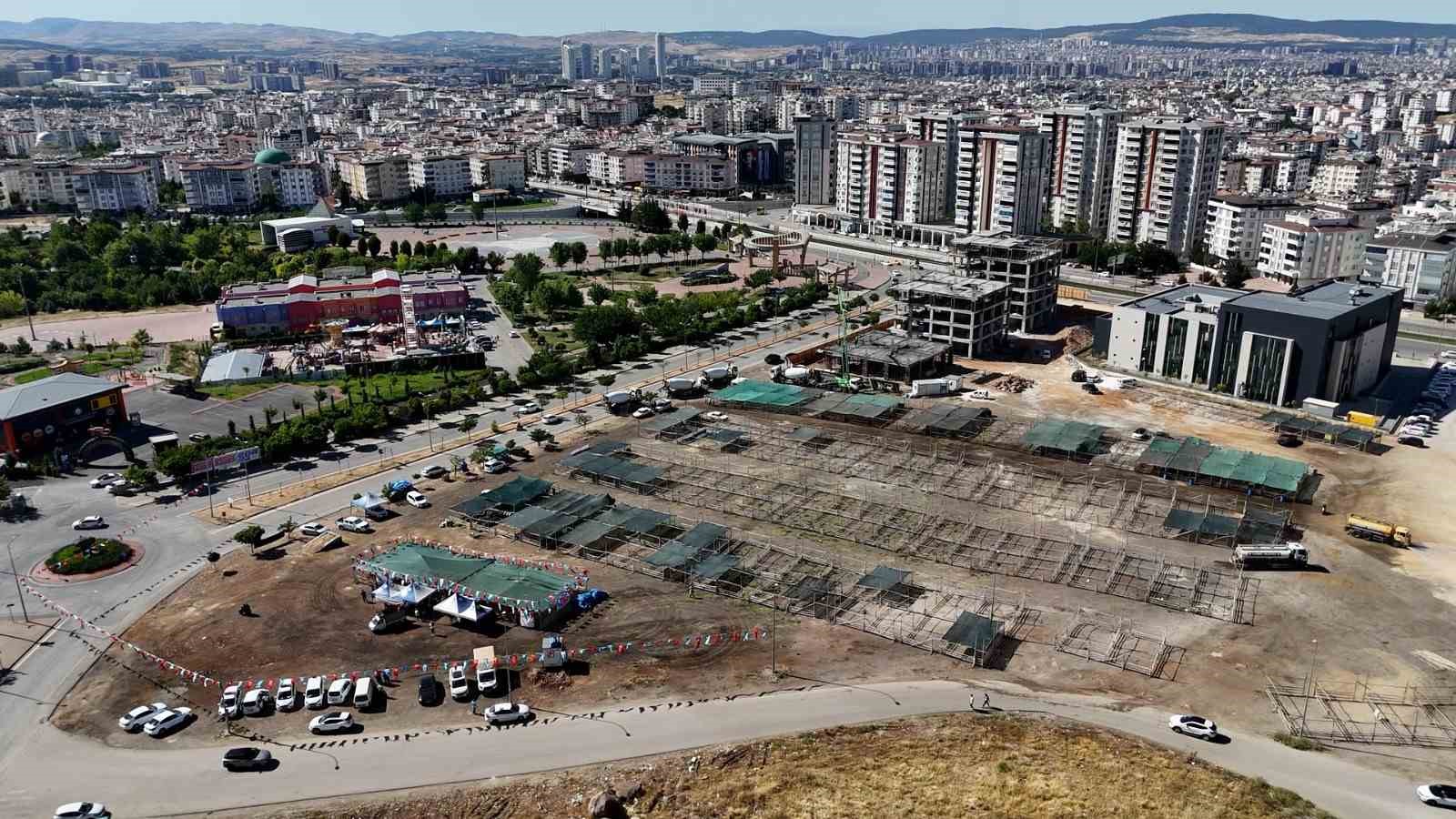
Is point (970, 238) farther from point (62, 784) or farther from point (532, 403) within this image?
point (62, 784)

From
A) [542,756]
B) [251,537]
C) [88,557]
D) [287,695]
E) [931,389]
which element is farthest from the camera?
[931,389]

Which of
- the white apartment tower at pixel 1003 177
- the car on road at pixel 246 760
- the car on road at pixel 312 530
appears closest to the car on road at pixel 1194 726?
the car on road at pixel 246 760

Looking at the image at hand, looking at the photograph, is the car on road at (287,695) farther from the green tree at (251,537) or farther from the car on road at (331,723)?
the green tree at (251,537)

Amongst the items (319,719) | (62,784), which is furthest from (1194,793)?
(62,784)

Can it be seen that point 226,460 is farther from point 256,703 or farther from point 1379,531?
point 1379,531

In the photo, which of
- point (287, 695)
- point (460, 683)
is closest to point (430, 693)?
point (460, 683)

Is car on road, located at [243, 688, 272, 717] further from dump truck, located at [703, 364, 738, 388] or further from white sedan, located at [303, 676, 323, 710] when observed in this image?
dump truck, located at [703, 364, 738, 388]

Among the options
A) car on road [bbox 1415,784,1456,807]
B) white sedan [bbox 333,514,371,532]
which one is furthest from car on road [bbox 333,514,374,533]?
car on road [bbox 1415,784,1456,807]
